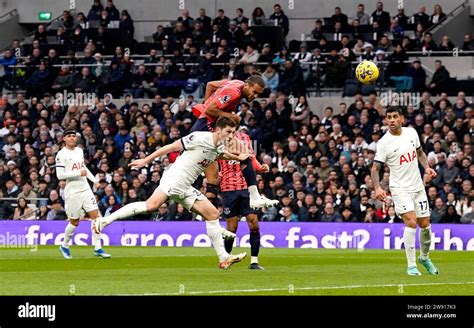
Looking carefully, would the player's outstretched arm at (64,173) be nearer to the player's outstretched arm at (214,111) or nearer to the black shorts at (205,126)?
the black shorts at (205,126)

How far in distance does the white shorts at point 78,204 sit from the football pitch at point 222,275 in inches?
31.8

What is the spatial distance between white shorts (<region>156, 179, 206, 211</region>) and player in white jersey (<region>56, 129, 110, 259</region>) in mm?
5185

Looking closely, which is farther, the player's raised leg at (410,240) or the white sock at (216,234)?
the white sock at (216,234)

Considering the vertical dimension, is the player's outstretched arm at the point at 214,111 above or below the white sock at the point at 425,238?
above

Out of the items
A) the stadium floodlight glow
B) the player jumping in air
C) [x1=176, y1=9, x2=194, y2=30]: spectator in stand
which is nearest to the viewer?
the player jumping in air

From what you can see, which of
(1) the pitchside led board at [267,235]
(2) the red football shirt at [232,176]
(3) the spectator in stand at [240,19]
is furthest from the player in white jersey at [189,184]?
(3) the spectator in stand at [240,19]

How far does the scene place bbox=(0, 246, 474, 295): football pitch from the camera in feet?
48.1

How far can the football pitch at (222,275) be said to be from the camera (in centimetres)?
1466

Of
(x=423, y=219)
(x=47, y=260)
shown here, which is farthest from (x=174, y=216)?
(x=423, y=219)

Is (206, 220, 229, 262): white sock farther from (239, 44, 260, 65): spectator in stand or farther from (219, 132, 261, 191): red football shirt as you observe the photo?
(239, 44, 260, 65): spectator in stand

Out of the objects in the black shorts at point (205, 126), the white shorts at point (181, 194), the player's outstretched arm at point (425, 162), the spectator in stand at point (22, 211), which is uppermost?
the black shorts at point (205, 126)

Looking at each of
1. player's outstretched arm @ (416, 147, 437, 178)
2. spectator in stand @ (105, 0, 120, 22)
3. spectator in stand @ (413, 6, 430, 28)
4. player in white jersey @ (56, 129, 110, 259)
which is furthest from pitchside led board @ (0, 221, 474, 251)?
spectator in stand @ (105, 0, 120, 22)

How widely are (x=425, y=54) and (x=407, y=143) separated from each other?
18.5 meters

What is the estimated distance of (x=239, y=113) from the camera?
33.0m
